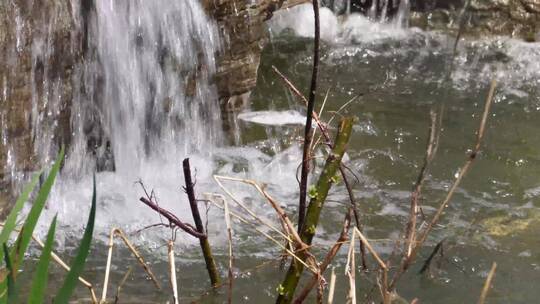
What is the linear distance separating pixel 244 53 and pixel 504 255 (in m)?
1.99

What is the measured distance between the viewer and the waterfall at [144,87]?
14.9ft

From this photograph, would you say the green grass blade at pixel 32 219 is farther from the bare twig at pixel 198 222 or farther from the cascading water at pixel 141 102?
the cascading water at pixel 141 102

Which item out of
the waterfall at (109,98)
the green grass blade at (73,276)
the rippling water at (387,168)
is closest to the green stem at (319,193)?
the rippling water at (387,168)

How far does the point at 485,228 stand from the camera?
4055 millimetres

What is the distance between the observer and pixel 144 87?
4.83m

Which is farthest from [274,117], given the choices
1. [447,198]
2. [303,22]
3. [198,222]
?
[447,198]

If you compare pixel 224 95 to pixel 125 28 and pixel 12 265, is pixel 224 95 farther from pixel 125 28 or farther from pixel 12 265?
pixel 12 265

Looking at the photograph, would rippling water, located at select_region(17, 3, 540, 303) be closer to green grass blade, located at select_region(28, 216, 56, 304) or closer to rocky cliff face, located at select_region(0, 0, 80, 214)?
rocky cliff face, located at select_region(0, 0, 80, 214)

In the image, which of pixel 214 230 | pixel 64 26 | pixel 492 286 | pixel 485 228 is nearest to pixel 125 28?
pixel 64 26

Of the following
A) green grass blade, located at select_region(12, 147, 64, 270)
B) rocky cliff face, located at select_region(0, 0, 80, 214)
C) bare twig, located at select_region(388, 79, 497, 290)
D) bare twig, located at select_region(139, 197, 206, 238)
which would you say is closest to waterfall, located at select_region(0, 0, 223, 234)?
rocky cliff face, located at select_region(0, 0, 80, 214)

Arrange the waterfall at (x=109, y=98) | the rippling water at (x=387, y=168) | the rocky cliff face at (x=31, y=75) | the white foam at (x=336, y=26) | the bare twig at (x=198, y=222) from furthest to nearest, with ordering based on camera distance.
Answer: the white foam at (x=336, y=26), the waterfall at (x=109, y=98), the rocky cliff face at (x=31, y=75), the rippling water at (x=387, y=168), the bare twig at (x=198, y=222)

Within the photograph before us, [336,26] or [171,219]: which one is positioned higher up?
[336,26]

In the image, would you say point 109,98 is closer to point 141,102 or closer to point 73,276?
point 141,102

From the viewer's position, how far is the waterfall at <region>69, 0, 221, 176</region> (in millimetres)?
4531
